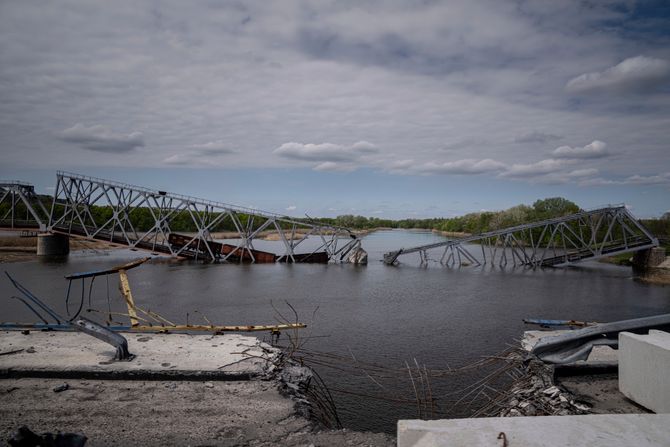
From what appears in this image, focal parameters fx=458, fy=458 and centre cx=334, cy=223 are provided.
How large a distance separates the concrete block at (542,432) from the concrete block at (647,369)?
6.48 ft

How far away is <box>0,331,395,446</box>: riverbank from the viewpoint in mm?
6648

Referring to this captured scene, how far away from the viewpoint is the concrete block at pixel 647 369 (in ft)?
20.3

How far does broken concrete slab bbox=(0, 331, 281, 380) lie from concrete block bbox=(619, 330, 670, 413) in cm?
627

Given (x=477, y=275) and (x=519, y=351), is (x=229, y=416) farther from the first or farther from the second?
(x=477, y=275)

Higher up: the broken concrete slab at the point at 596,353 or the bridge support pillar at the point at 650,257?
the bridge support pillar at the point at 650,257

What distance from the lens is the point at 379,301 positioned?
2352 cm

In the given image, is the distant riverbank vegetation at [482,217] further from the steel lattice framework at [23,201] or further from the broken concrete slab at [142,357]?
the broken concrete slab at [142,357]

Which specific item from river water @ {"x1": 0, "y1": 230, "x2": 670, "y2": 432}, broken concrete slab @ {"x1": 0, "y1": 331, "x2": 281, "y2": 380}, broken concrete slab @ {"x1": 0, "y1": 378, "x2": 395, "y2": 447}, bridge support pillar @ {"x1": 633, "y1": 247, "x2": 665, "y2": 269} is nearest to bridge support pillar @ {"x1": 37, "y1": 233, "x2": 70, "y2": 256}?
river water @ {"x1": 0, "y1": 230, "x2": 670, "y2": 432}

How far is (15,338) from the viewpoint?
10586 millimetres

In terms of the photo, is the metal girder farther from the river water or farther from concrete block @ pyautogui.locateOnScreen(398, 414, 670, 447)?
concrete block @ pyautogui.locateOnScreen(398, 414, 670, 447)

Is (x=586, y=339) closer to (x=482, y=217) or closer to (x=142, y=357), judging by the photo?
(x=142, y=357)

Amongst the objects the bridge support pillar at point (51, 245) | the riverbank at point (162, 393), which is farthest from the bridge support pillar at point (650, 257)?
the bridge support pillar at point (51, 245)

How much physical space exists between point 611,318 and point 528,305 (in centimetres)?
377

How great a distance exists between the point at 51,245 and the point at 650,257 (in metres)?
54.9
